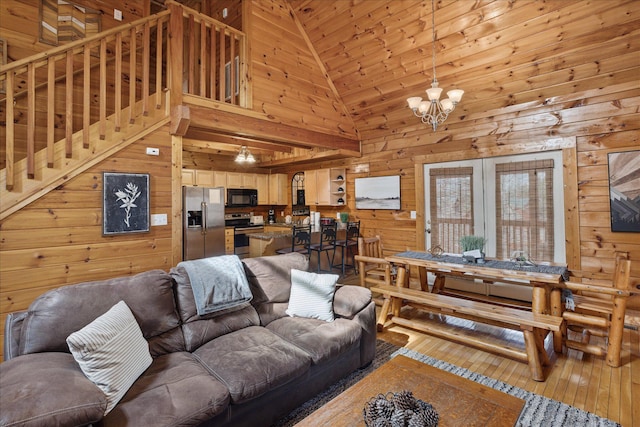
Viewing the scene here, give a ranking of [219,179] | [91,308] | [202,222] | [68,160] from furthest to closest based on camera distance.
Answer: [219,179]
[202,222]
[68,160]
[91,308]

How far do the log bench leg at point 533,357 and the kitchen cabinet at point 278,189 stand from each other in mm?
6143

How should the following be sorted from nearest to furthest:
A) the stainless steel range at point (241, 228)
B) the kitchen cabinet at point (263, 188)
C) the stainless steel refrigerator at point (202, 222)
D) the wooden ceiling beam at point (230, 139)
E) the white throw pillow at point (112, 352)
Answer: the white throw pillow at point (112, 352) < the wooden ceiling beam at point (230, 139) < the stainless steel refrigerator at point (202, 222) < the stainless steel range at point (241, 228) < the kitchen cabinet at point (263, 188)

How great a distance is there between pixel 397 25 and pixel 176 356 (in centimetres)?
449

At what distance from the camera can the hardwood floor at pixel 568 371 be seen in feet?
6.98

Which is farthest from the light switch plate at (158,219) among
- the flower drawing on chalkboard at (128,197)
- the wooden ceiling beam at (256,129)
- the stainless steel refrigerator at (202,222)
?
the stainless steel refrigerator at (202,222)

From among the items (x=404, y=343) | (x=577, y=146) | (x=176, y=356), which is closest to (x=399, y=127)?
(x=577, y=146)

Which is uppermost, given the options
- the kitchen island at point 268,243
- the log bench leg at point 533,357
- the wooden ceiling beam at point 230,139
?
the wooden ceiling beam at point 230,139

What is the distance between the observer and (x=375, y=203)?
19.5 feet

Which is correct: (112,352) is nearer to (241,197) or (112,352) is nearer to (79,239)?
(79,239)

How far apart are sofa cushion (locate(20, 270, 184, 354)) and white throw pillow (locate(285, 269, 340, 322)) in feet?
3.08

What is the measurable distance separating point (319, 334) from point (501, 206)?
11.8 ft

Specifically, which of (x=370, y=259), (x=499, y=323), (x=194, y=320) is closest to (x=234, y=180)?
(x=370, y=259)

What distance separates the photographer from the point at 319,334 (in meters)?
2.27

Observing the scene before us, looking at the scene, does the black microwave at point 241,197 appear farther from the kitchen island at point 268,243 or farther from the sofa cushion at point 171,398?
the sofa cushion at point 171,398
